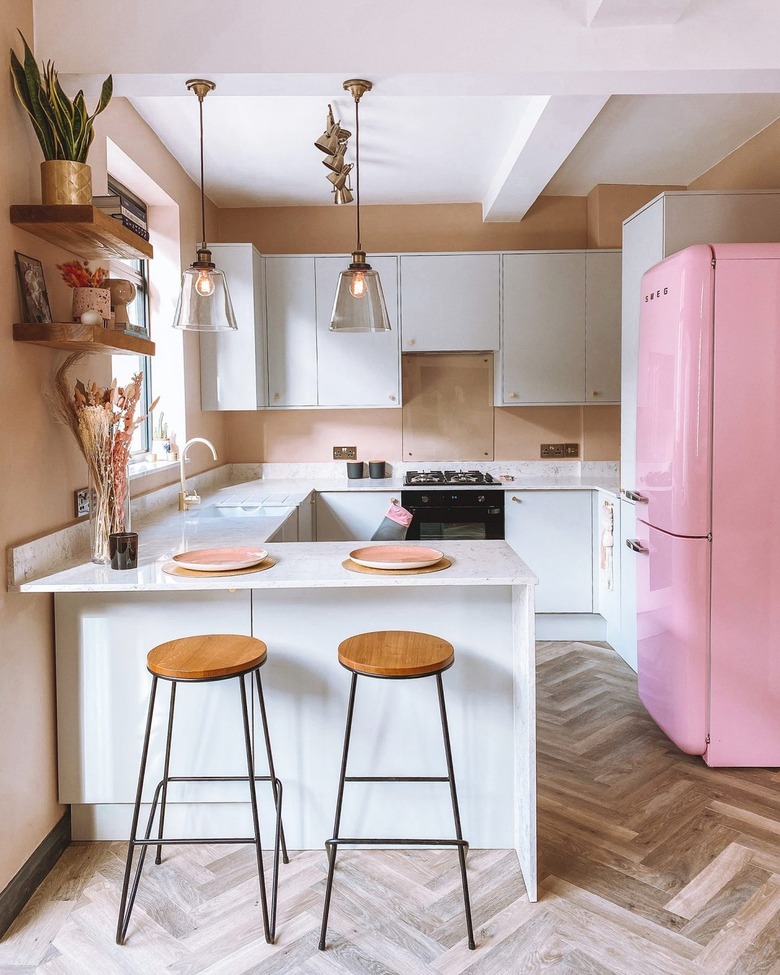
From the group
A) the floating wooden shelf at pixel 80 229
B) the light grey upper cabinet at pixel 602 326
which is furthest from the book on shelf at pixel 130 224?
the light grey upper cabinet at pixel 602 326

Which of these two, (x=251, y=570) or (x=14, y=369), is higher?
(x=14, y=369)

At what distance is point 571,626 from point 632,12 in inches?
124

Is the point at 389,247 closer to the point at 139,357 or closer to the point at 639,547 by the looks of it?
the point at 139,357

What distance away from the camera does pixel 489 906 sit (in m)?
2.05

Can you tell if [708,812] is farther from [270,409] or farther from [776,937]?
[270,409]

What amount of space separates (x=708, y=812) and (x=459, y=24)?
8.90 ft

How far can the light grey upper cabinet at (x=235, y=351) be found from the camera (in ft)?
14.3

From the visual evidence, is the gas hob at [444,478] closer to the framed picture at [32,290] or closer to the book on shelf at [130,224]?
the book on shelf at [130,224]

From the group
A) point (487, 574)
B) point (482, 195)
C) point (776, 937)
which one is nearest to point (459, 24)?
point (487, 574)

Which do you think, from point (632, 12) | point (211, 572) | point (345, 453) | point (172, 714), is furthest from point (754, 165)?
point (172, 714)

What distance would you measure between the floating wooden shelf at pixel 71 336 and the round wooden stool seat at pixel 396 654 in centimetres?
115

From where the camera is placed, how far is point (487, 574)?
2102mm

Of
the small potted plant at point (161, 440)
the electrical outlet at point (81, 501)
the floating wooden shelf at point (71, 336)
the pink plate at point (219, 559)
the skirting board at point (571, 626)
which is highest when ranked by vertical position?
the floating wooden shelf at point (71, 336)

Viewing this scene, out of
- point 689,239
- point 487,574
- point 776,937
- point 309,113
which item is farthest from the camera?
point 309,113
